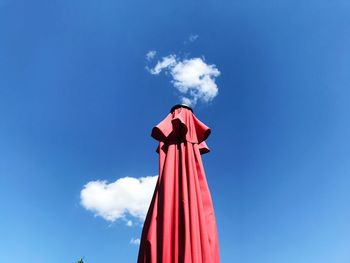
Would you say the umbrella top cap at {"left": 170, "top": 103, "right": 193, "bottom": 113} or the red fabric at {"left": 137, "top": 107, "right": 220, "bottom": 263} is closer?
the red fabric at {"left": 137, "top": 107, "right": 220, "bottom": 263}

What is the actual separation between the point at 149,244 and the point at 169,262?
238 mm

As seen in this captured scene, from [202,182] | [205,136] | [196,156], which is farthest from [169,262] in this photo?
[205,136]

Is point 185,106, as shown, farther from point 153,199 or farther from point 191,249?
point 191,249

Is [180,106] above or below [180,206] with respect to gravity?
above

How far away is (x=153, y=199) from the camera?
2969 mm

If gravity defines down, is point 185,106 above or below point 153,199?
above

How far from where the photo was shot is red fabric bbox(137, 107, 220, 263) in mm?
2389

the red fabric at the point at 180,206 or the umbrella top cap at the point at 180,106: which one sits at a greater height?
the umbrella top cap at the point at 180,106

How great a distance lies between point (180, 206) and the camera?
2.64 metres

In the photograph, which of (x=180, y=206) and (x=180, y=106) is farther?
(x=180, y=106)

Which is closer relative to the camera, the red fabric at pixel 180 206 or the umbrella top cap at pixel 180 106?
the red fabric at pixel 180 206

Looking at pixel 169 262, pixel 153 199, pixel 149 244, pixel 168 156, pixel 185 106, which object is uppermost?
pixel 185 106

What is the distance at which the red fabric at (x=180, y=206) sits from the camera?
7.84 feet

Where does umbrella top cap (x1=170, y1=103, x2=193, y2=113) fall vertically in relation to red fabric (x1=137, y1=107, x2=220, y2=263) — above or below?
above
